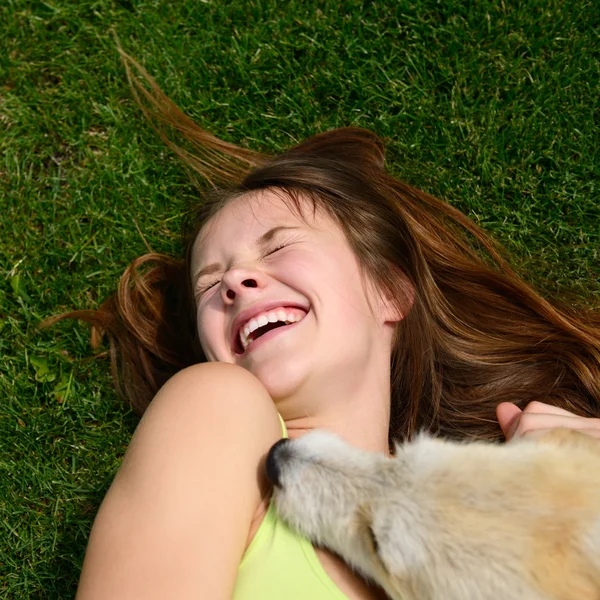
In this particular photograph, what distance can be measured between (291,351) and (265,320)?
0.24 meters

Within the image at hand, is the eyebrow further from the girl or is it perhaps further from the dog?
the dog

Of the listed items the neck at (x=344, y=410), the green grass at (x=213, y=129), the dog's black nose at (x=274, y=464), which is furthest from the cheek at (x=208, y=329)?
the green grass at (x=213, y=129)

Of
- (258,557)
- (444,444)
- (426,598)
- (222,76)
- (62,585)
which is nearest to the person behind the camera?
(426,598)

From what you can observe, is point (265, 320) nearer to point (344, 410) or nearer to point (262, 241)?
point (262, 241)

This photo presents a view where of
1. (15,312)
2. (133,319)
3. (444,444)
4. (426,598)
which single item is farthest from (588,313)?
(15,312)

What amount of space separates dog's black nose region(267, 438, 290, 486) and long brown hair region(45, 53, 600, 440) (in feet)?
4.19

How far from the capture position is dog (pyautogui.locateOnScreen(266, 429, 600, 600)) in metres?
2.33

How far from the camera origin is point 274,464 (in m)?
2.76

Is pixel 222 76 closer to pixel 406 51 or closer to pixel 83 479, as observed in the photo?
pixel 406 51

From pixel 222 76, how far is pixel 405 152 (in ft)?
4.83

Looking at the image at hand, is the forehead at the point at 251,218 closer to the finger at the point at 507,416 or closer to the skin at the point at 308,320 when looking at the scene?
the skin at the point at 308,320

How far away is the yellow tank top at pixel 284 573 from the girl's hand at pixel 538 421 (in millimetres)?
1034

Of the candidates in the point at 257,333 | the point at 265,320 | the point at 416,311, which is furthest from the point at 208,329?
the point at 416,311

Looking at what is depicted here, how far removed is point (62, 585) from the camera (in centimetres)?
416
